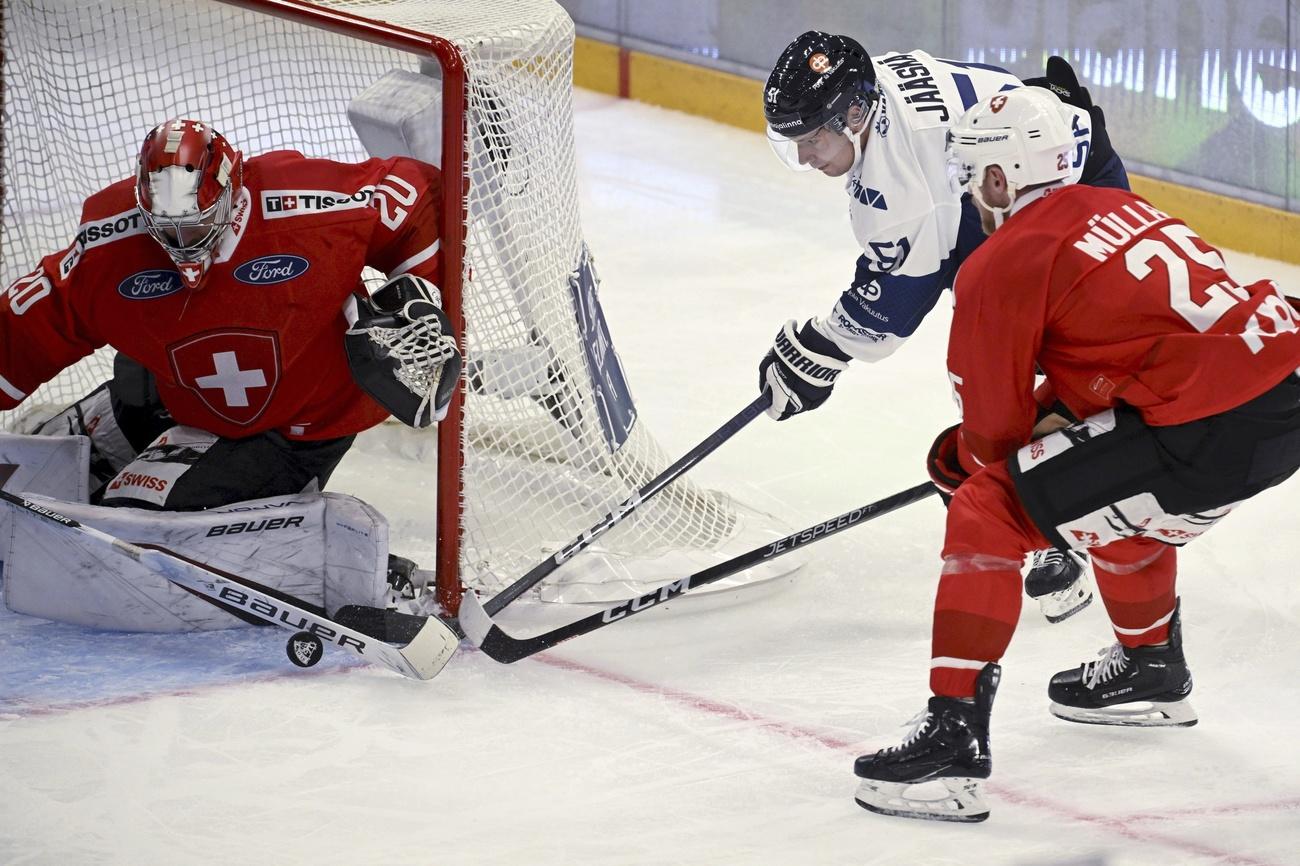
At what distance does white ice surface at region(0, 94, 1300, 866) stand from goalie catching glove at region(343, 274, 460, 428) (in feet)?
1.50

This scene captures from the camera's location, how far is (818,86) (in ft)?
10.1

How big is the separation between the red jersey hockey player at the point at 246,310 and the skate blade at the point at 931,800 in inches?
38.1

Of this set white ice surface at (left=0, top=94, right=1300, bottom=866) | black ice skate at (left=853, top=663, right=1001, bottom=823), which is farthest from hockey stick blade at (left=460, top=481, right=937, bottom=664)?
black ice skate at (left=853, top=663, right=1001, bottom=823)

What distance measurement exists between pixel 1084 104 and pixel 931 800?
1.43 m

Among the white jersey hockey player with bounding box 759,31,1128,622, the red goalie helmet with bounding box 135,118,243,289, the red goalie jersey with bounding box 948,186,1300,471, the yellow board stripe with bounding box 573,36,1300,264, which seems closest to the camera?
the red goalie jersey with bounding box 948,186,1300,471

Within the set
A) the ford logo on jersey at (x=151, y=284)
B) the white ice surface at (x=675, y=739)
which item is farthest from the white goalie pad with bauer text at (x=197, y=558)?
the ford logo on jersey at (x=151, y=284)

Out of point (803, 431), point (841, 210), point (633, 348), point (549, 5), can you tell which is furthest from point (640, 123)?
point (549, 5)

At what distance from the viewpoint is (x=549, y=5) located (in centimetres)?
359

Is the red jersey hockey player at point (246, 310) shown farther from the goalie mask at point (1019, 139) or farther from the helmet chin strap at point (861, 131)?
the goalie mask at point (1019, 139)

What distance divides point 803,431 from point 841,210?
72.5 inches

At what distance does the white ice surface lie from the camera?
8.54ft

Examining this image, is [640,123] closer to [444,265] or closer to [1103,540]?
[444,265]

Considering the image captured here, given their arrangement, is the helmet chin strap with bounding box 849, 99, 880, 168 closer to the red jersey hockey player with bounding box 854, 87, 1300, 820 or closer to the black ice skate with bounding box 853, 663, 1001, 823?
the red jersey hockey player with bounding box 854, 87, 1300, 820

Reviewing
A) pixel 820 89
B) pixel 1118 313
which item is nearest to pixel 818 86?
pixel 820 89
